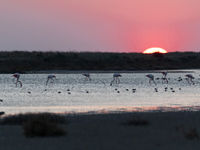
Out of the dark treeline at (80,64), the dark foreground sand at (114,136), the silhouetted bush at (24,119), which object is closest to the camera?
the dark foreground sand at (114,136)

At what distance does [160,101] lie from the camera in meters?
25.5

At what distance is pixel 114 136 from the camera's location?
1370 cm

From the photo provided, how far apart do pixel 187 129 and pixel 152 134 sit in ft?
3.86

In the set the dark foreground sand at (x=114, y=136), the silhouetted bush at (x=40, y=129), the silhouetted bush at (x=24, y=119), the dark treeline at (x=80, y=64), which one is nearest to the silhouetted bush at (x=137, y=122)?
the dark foreground sand at (x=114, y=136)

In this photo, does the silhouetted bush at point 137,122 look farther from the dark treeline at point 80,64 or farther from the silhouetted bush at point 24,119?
the dark treeline at point 80,64

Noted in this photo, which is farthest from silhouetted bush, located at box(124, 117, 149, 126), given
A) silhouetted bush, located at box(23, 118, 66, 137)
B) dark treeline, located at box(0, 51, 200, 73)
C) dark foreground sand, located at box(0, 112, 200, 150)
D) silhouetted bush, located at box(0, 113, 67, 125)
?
dark treeline, located at box(0, 51, 200, 73)

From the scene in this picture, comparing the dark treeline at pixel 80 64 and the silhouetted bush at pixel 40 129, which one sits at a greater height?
the dark treeline at pixel 80 64

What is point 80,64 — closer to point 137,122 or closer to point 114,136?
point 137,122

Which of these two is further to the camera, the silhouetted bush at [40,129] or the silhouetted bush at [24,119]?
the silhouetted bush at [24,119]

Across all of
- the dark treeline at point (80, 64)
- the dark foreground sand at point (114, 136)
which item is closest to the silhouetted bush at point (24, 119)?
the dark foreground sand at point (114, 136)

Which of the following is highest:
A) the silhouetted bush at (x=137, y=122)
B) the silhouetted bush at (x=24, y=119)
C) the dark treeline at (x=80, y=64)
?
the dark treeline at (x=80, y=64)

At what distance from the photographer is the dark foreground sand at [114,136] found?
1236cm

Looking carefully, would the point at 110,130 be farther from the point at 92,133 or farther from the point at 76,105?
the point at 76,105

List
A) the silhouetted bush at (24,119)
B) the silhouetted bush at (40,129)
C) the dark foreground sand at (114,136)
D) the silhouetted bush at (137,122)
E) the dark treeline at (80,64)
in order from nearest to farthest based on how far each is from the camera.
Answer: the dark foreground sand at (114,136) → the silhouetted bush at (40,129) → the silhouetted bush at (137,122) → the silhouetted bush at (24,119) → the dark treeline at (80,64)
